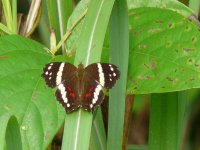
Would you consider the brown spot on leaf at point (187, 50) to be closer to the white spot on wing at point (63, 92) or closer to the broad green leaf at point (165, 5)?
the broad green leaf at point (165, 5)

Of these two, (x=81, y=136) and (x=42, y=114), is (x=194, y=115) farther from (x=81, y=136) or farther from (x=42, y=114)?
(x=81, y=136)

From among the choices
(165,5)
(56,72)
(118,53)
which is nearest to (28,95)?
(56,72)

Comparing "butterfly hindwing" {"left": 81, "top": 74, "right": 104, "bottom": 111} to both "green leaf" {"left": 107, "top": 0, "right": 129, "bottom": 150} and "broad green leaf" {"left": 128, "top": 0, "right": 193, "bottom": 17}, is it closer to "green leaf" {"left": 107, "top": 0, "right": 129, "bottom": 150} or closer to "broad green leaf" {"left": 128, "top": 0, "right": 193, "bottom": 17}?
"green leaf" {"left": 107, "top": 0, "right": 129, "bottom": 150}

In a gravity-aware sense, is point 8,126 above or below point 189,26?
below

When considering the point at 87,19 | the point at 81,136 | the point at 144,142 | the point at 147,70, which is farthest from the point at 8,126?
the point at 144,142

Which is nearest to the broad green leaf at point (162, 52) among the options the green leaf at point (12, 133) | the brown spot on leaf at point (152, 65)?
the brown spot on leaf at point (152, 65)

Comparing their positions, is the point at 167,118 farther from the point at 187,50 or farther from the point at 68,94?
the point at 68,94
